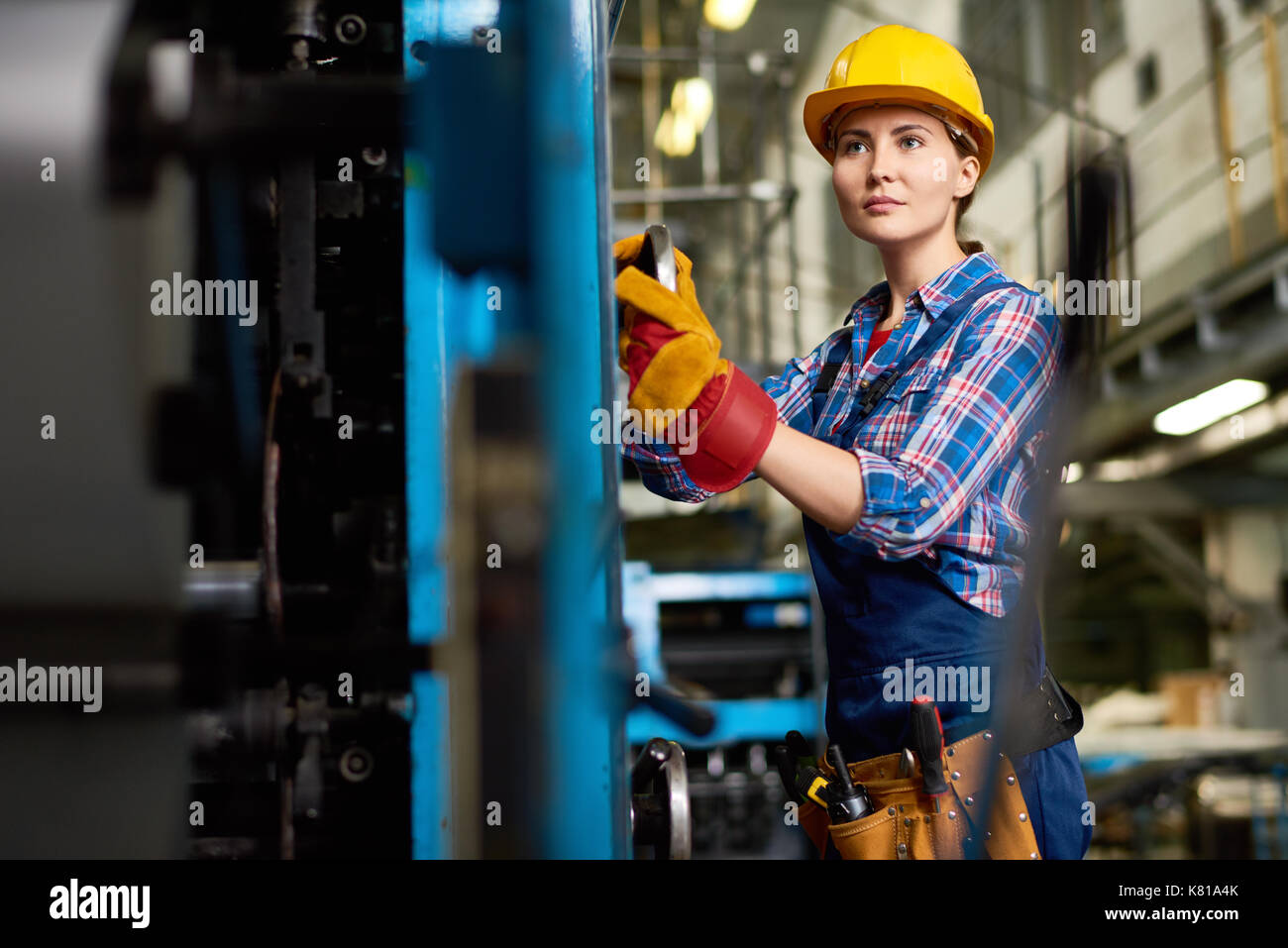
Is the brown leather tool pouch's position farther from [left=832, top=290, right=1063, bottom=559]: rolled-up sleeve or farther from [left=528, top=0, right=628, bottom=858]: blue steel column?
[left=528, top=0, right=628, bottom=858]: blue steel column

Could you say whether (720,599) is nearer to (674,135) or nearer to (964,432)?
(964,432)

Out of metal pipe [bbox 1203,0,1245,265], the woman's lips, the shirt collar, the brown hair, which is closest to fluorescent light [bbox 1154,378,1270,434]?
metal pipe [bbox 1203,0,1245,265]

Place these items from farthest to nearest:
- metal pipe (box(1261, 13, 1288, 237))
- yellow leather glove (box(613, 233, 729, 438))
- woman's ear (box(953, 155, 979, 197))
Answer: metal pipe (box(1261, 13, 1288, 237)) < woman's ear (box(953, 155, 979, 197)) < yellow leather glove (box(613, 233, 729, 438))

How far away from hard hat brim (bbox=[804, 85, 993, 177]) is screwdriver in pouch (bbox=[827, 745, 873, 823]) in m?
0.96

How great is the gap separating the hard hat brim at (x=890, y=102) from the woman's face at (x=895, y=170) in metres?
0.02

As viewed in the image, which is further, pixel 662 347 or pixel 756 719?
pixel 756 719

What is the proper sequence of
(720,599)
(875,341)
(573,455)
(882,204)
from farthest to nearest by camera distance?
(720,599), (875,341), (882,204), (573,455)

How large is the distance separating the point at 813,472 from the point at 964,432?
0.25m

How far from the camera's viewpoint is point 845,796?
1.73 m

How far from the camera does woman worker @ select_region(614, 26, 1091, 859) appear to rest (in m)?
1.56

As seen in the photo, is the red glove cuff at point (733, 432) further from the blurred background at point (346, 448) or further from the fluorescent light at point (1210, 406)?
the fluorescent light at point (1210, 406)

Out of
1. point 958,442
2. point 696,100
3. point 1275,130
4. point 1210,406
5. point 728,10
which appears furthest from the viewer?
point 696,100

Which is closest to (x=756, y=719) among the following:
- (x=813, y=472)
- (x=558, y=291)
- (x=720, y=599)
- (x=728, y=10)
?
(x=720, y=599)

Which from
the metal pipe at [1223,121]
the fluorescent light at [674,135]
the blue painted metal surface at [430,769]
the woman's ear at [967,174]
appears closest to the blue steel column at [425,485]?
the blue painted metal surface at [430,769]
